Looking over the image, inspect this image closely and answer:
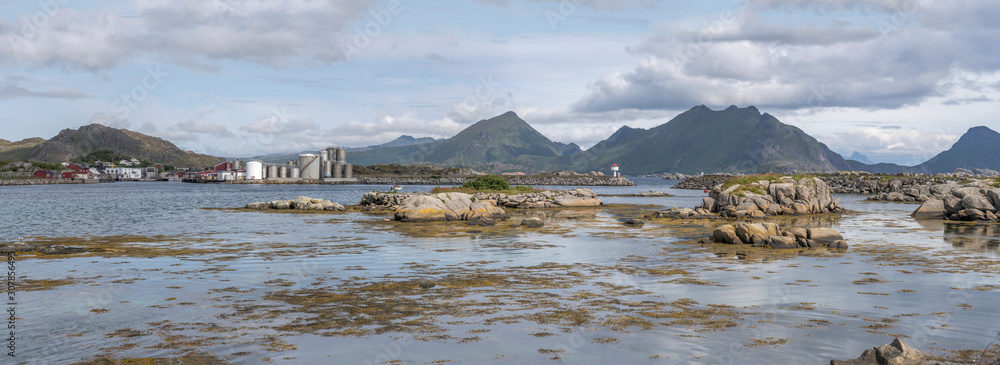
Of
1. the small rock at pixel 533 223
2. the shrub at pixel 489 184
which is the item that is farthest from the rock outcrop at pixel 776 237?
the shrub at pixel 489 184

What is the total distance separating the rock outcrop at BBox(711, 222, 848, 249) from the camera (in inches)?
1152

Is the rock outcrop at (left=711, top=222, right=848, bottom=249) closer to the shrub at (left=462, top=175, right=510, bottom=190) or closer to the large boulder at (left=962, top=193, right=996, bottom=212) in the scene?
the large boulder at (left=962, top=193, right=996, bottom=212)

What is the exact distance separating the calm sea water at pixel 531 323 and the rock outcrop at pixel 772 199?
64.4 ft

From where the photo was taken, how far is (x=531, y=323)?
13352 mm

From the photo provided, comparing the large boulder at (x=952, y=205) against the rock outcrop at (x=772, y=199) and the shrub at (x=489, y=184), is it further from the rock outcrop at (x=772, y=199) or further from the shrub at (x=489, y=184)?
the shrub at (x=489, y=184)

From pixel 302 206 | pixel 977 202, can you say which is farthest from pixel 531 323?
pixel 302 206

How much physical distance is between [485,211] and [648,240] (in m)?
19.4

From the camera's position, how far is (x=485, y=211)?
5059 cm

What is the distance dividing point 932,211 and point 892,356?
52225 mm

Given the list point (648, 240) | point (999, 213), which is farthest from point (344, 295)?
point (999, 213)

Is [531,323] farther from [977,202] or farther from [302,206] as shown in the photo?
[302,206]

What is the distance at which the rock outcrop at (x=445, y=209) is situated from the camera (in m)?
48.4

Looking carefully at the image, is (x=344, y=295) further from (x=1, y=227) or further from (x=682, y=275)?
(x=1, y=227)

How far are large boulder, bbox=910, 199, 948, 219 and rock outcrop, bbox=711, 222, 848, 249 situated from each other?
28388 millimetres
